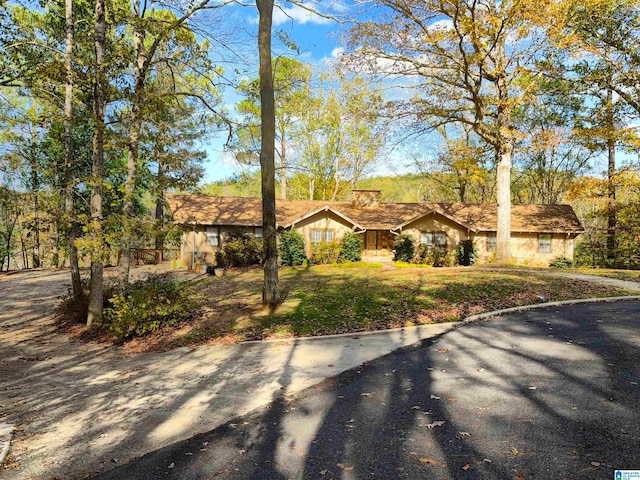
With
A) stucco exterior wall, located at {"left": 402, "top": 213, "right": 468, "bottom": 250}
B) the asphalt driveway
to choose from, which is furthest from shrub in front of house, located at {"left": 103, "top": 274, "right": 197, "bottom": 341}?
stucco exterior wall, located at {"left": 402, "top": 213, "right": 468, "bottom": 250}

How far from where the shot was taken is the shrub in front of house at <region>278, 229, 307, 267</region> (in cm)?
2616

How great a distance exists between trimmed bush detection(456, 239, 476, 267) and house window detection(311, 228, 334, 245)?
910 centimetres

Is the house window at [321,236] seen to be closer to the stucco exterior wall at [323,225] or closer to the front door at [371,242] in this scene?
the stucco exterior wall at [323,225]

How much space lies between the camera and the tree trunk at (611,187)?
22978 mm

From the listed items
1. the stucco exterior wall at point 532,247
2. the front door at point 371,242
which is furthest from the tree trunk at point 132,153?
the stucco exterior wall at point 532,247

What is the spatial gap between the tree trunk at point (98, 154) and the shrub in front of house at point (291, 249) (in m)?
14.9

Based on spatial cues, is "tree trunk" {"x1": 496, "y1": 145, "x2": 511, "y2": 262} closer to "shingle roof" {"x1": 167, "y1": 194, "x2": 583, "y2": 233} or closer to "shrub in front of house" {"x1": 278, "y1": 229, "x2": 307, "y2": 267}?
"shingle roof" {"x1": 167, "y1": 194, "x2": 583, "y2": 233}

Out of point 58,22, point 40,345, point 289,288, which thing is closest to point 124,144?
point 40,345

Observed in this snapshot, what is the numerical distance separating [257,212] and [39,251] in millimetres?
21050

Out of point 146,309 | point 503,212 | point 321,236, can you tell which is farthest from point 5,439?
point 321,236

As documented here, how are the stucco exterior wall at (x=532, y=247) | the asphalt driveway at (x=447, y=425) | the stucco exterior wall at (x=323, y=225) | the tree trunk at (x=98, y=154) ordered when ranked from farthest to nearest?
1. the stucco exterior wall at (x=532, y=247)
2. the stucco exterior wall at (x=323, y=225)
3. the tree trunk at (x=98, y=154)
4. the asphalt driveway at (x=447, y=425)

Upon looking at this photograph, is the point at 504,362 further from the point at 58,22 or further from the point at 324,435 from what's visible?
the point at 58,22

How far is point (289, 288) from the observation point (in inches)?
599

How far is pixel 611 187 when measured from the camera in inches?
936
